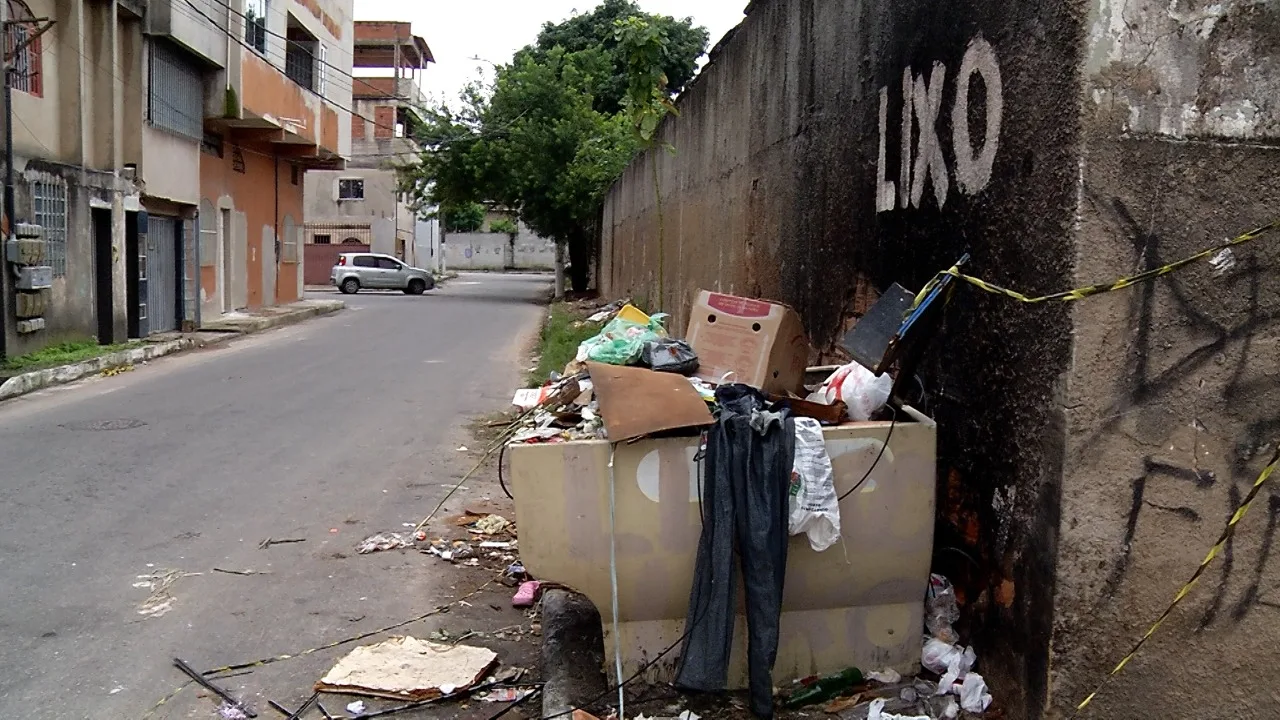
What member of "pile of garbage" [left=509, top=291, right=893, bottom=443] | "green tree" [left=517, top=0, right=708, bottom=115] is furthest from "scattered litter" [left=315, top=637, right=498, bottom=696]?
"green tree" [left=517, top=0, right=708, bottom=115]

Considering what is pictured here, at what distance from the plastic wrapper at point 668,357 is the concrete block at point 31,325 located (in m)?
11.0

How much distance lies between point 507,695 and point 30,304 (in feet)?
36.5

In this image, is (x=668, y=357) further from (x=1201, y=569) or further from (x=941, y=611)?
(x=1201, y=569)

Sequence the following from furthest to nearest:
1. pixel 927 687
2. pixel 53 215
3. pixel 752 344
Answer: pixel 53 215 → pixel 752 344 → pixel 927 687

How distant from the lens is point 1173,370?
3.10m

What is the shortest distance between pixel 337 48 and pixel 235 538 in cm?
2311

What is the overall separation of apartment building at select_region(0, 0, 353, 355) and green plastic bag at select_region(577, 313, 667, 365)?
33.1 feet

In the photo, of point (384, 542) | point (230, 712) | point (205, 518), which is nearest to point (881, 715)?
point (230, 712)

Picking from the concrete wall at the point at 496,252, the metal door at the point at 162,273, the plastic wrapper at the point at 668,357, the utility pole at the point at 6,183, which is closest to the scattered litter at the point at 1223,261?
the plastic wrapper at the point at 668,357

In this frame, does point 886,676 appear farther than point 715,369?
No

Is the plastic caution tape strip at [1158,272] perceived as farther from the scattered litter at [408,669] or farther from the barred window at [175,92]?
the barred window at [175,92]

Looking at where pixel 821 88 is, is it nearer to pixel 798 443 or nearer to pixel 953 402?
pixel 953 402

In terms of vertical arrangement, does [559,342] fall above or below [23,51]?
below

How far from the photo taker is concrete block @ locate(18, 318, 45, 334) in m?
12.4
